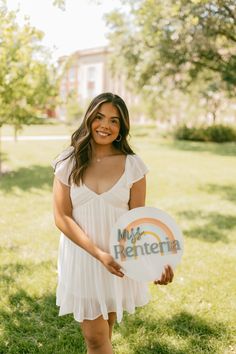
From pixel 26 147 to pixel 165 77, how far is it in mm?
7789

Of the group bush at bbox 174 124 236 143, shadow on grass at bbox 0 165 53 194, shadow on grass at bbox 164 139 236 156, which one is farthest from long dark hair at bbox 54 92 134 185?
bush at bbox 174 124 236 143

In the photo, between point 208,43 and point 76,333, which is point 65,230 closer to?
point 76,333

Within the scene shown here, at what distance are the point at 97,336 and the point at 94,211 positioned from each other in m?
0.75

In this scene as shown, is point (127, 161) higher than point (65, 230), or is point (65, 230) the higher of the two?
point (127, 161)

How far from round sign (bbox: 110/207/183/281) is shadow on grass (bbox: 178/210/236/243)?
4127mm

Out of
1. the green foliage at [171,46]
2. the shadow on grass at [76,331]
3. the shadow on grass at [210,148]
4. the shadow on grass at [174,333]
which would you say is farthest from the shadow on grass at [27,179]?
the shadow on grass at [210,148]

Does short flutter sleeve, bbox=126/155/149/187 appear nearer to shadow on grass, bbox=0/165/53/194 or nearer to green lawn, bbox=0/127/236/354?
green lawn, bbox=0/127/236/354

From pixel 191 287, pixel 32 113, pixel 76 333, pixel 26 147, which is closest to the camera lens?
pixel 76 333

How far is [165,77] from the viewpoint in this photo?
20984 millimetres

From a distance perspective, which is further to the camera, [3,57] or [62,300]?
[3,57]

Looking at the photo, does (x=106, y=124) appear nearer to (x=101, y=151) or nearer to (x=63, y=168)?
(x=101, y=151)

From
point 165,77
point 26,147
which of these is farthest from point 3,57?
point 165,77

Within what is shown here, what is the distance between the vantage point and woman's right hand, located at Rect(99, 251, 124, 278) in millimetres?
2278

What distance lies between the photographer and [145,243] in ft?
7.67
